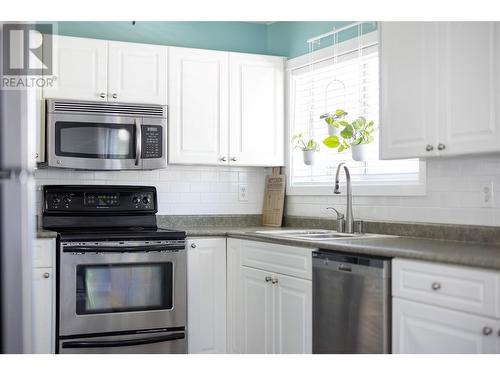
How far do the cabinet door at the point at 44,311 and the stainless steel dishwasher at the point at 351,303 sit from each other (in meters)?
1.50

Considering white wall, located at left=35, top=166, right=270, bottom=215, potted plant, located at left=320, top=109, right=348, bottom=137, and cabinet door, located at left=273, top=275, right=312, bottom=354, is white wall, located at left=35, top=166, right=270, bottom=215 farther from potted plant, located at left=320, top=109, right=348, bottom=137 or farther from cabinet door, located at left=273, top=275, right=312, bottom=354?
cabinet door, located at left=273, top=275, right=312, bottom=354

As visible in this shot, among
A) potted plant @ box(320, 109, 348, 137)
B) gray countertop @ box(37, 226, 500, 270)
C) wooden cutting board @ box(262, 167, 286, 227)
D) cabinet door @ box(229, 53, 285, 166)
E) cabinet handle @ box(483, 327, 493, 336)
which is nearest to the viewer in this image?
cabinet handle @ box(483, 327, 493, 336)

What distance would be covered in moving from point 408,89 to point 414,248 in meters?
0.82

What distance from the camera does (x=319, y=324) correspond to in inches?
132

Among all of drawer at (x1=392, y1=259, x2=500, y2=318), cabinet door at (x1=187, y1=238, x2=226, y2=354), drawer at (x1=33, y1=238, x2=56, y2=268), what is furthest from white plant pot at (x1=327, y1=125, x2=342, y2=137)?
drawer at (x1=33, y1=238, x2=56, y2=268)

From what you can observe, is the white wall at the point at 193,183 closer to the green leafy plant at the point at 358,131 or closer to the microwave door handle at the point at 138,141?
the microwave door handle at the point at 138,141

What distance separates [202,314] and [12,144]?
2.70 metres

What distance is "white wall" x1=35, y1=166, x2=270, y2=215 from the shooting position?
4.54 metres

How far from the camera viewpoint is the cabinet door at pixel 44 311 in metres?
3.75

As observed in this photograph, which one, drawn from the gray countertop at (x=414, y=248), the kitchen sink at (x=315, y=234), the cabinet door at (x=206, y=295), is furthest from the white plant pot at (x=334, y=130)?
the cabinet door at (x=206, y=295)

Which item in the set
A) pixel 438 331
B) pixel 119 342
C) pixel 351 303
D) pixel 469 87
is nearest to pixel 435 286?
pixel 438 331

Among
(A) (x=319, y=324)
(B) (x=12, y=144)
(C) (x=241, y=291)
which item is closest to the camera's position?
(B) (x=12, y=144)
